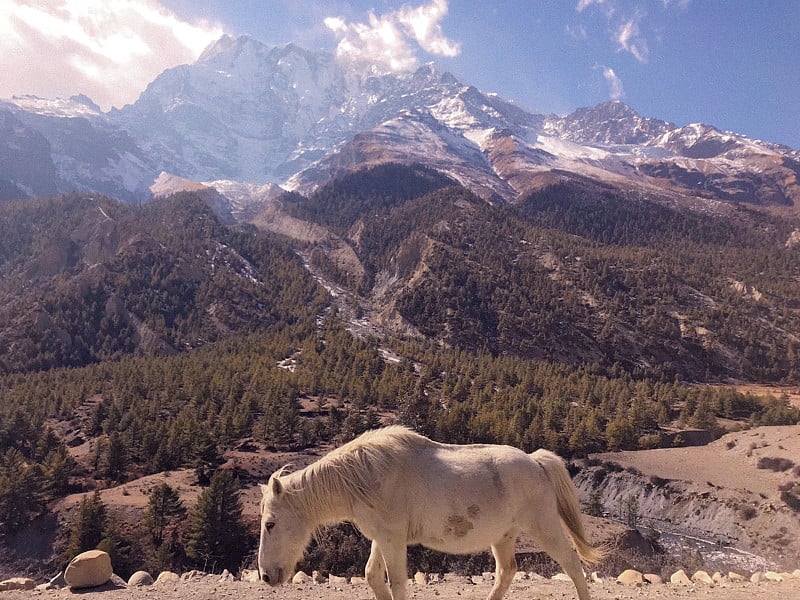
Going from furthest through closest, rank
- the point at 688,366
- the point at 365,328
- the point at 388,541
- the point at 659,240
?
1. the point at 659,240
2. the point at 365,328
3. the point at 688,366
4. the point at 388,541

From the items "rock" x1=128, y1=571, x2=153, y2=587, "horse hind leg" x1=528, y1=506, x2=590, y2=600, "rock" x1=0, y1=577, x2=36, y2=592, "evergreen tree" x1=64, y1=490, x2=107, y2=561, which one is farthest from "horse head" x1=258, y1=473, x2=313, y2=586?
"evergreen tree" x1=64, y1=490, x2=107, y2=561

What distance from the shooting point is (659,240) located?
169m

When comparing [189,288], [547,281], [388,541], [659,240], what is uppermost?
[659,240]

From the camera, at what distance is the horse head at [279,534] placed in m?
6.30

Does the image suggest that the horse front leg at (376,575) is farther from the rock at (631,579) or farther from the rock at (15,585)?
the rock at (15,585)

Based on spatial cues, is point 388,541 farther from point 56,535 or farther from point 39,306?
point 39,306

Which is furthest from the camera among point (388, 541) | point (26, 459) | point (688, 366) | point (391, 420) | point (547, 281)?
point (547, 281)

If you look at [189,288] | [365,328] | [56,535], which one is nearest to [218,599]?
[56,535]

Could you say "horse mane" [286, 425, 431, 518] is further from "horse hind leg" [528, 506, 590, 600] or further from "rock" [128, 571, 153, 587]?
"rock" [128, 571, 153, 587]

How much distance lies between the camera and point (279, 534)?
20.8 feet

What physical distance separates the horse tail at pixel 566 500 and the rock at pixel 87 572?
10.1 meters

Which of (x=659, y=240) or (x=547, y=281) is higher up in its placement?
(x=659, y=240)

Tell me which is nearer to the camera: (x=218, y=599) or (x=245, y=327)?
(x=218, y=599)

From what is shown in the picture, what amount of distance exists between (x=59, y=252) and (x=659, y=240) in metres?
194
